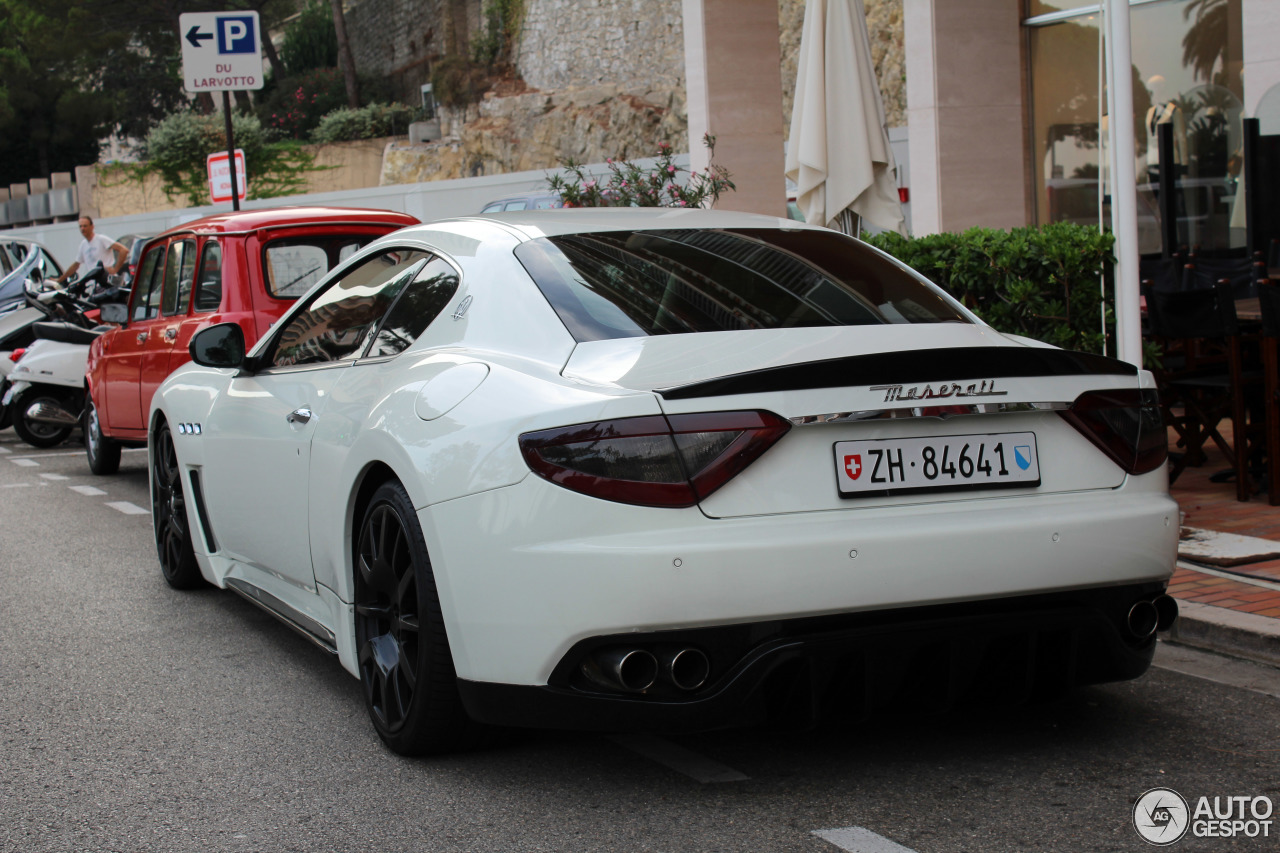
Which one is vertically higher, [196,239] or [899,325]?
[196,239]

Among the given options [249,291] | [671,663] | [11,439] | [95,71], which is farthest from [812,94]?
[95,71]

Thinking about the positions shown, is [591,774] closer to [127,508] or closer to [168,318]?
[168,318]

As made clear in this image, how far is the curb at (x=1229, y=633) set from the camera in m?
4.70

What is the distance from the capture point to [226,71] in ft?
43.4

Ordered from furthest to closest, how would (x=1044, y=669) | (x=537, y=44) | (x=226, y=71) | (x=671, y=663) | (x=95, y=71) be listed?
(x=95, y=71)
(x=537, y=44)
(x=226, y=71)
(x=1044, y=669)
(x=671, y=663)

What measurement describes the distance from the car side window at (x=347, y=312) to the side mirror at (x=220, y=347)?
0.71ft

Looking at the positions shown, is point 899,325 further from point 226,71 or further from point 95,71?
point 95,71

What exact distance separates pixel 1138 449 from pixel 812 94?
18.8 ft

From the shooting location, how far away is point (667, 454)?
3234 millimetres

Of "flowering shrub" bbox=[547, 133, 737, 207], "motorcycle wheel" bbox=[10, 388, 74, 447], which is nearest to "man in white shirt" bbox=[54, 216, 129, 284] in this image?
"motorcycle wheel" bbox=[10, 388, 74, 447]

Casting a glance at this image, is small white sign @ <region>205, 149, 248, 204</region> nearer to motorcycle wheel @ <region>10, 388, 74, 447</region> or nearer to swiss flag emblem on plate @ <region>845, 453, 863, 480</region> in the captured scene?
motorcycle wheel @ <region>10, 388, 74, 447</region>

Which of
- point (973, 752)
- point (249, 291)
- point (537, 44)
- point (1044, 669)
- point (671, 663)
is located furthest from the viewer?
point (537, 44)

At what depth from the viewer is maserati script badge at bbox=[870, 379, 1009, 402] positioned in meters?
3.34

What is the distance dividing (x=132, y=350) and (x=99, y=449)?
1.96 metres
